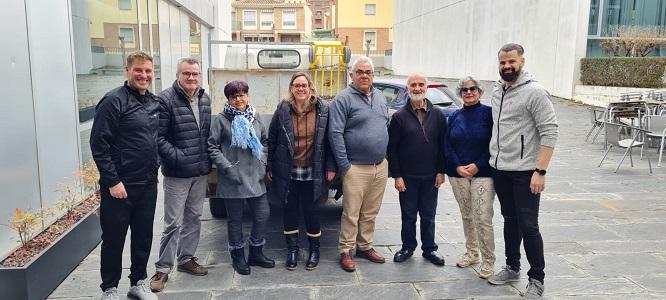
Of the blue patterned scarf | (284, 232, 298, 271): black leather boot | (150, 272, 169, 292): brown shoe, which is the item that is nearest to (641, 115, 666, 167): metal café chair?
(284, 232, 298, 271): black leather boot

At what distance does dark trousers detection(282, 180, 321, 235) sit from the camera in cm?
443

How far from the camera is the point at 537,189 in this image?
12.3 feet

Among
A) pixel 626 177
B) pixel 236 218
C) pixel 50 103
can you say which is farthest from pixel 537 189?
pixel 626 177

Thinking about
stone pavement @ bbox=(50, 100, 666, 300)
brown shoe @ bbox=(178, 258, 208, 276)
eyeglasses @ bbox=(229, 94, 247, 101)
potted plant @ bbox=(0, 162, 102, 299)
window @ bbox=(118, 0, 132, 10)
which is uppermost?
window @ bbox=(118, 0, 132, 10)

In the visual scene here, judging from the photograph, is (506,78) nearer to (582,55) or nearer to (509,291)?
(509,291)

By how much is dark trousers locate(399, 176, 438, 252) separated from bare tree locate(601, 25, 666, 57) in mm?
17938

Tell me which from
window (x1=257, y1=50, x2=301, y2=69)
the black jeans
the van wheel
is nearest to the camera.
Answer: the black jeans

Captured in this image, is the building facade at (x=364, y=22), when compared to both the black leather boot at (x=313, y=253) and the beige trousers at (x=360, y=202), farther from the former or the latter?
the black leather boot at (x=313, y=253)

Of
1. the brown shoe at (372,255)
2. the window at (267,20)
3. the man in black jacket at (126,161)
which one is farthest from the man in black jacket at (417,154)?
the window at (267,20)

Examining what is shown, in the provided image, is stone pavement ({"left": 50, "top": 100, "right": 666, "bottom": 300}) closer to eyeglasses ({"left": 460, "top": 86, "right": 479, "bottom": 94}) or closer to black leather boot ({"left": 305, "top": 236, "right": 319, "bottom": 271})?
black leather boot ({"left": 305, "top": 236, "right": 319, "bottom": 271})

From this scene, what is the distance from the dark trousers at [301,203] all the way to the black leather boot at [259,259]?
0.29 metres

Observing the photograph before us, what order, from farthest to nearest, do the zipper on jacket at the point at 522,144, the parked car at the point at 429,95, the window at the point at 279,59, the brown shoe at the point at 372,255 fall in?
1. the parked car at the point at 429,95
2. the window at the point at 279,59
3. the brown shoe at the point at 372,255
4. the zipper on jacket at the point at 522,144

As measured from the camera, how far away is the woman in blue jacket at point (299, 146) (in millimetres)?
4246

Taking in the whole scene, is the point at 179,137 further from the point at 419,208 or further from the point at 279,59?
the point at 279,59
